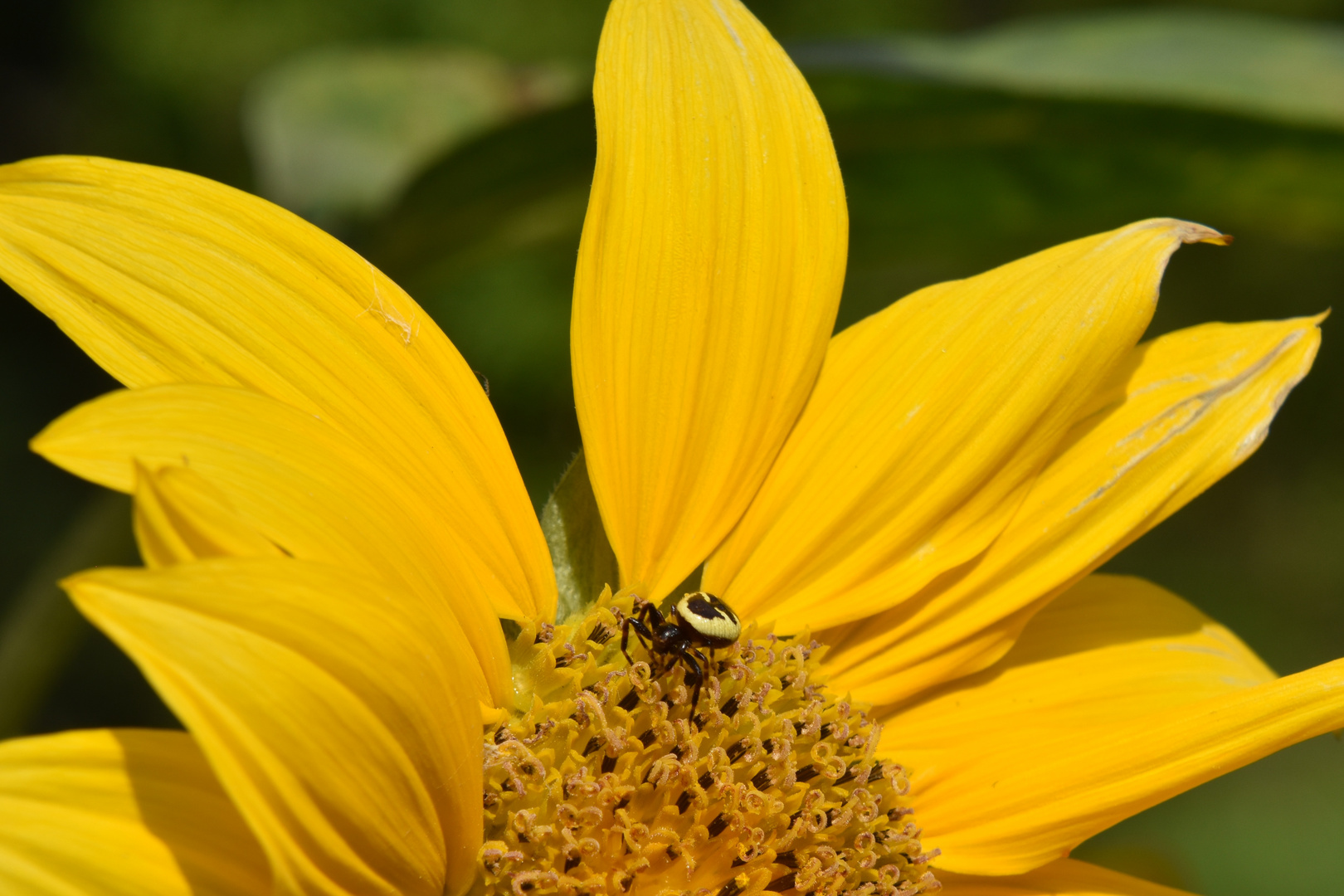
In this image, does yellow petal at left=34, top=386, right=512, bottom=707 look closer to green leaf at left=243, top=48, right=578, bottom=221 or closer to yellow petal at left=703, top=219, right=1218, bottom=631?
yellow petal at left=703, top=219, right=1218, bottom=631

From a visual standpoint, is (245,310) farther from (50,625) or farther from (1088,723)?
(1088,723)

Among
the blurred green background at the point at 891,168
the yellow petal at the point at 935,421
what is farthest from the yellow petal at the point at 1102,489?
the blurred green background at the point at 891,168

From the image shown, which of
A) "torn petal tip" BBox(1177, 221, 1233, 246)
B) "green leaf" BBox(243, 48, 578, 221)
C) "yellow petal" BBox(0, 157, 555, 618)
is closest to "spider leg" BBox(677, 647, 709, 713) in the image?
"yellow petal" BBox(0, 157, 555, 618)

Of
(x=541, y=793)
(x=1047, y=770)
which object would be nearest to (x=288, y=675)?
(x=541, y=793)

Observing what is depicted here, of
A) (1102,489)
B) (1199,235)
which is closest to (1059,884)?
(1102,489)

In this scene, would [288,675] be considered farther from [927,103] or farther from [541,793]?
[927,103]

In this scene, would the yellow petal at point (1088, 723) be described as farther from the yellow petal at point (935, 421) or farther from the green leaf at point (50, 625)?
the green leaf at point (50, 625)
